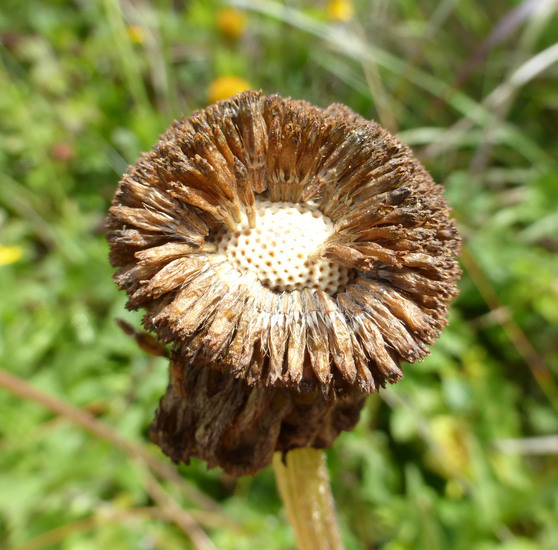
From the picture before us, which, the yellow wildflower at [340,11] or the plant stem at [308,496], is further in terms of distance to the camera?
the yellow wildflower at [340,11]

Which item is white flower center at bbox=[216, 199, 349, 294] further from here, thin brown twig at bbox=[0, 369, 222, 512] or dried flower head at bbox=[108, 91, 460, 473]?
thin brown twig at bbox=[0, 369, 222, 512]

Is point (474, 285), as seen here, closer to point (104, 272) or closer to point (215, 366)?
point (104, 272)

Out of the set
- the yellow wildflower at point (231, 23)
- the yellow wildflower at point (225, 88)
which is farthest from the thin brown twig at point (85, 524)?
the yellow wildflower at point (231, 23)

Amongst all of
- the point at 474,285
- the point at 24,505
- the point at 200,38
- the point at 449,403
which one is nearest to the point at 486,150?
the point at 474,285

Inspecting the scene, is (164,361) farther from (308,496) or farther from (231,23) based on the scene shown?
(231,23)

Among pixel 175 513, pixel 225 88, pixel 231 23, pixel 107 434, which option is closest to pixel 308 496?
pixel 107 434

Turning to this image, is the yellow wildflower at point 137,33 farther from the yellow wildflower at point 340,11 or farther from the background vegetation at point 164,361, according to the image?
the yellow wildflower at point 340,11
